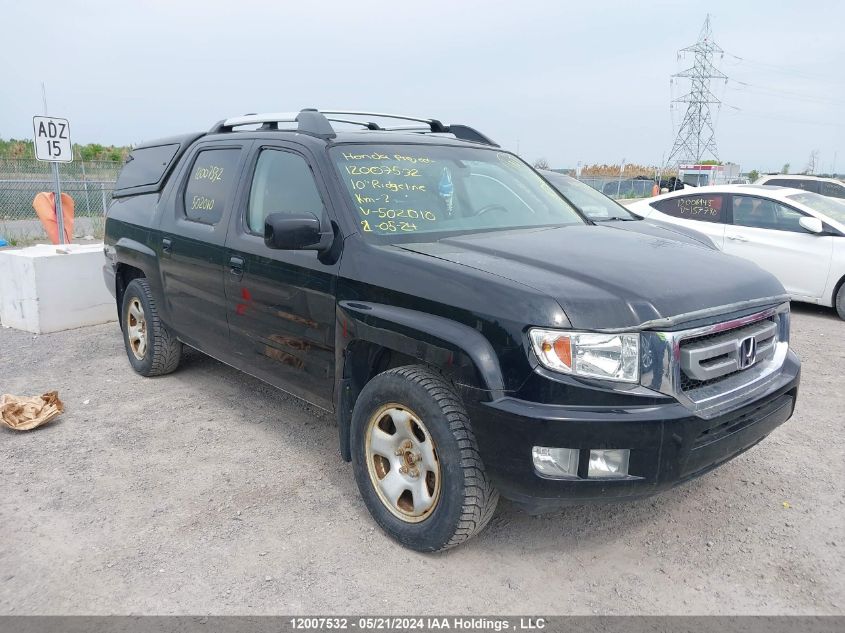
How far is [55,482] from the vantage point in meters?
3.84

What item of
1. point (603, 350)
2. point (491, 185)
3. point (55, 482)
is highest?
point (491, 185)

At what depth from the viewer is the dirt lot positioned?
2824 millimetres

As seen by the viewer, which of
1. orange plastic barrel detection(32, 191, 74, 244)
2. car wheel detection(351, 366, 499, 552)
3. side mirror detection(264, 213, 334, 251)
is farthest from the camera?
orange plastic barrel detection(32, 191, 74, 244)

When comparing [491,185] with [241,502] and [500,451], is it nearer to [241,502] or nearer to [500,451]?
[500,451]

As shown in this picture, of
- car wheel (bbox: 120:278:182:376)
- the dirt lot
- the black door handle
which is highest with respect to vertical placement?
the black door handle

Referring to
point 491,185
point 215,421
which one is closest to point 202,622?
point 215,421

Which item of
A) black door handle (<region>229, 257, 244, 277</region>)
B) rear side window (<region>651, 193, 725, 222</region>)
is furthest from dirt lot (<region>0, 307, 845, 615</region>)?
rear side window (<region>651, 193, 725, 222</region>)

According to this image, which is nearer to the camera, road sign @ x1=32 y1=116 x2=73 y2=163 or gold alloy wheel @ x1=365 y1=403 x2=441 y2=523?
gold alloy wheel @ x1=365 y1=403 x2=441 y2=523

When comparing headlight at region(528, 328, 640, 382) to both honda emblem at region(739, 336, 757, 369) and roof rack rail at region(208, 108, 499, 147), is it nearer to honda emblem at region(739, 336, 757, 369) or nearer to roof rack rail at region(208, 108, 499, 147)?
honda emblem at region(739, 336, 757, 369)

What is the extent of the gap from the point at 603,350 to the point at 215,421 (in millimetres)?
3040

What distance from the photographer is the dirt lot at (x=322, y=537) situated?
2824mm

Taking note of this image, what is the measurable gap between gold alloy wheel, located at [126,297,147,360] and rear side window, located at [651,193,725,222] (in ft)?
23.3

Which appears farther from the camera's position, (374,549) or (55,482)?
(55,482)

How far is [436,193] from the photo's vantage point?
3801 millimetres
